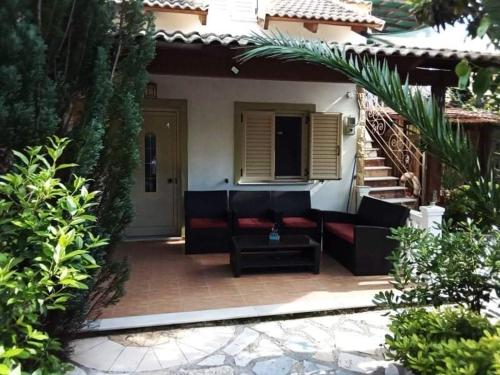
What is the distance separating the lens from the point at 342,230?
648 cm

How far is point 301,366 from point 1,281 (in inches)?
96.0

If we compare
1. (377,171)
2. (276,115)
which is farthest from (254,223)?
(377,171)

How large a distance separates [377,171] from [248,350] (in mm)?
6472

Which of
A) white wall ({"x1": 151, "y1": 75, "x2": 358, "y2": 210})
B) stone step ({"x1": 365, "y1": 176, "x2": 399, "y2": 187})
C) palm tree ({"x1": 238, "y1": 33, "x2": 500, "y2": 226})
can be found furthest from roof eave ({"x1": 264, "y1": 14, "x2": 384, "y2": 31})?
palm tree ({"x1": 238, "y1": 33, "x2": 500, "y2": 226})

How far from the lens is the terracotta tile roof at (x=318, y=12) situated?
827 centimetres

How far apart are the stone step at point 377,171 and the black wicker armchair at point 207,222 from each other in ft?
11.6

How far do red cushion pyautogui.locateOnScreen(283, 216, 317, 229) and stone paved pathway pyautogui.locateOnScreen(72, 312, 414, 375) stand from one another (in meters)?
2.60

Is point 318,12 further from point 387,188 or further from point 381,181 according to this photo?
point 387,188

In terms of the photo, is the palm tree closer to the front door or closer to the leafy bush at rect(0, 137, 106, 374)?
the leafy bush at rect(0, 137, 106, 374)

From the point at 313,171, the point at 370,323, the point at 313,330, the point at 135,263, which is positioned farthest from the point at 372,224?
the point at 135,263

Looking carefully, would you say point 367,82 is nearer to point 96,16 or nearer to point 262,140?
point 96,16

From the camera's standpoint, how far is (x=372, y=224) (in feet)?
21.2

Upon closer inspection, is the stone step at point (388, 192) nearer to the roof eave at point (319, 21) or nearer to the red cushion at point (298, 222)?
the red cushion at point (298, 222)

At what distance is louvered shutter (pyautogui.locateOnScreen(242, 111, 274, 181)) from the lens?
7715 mm
